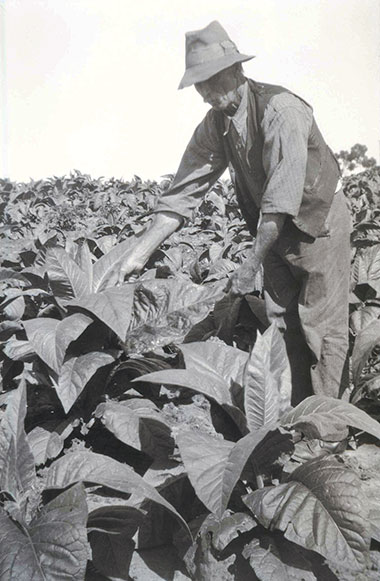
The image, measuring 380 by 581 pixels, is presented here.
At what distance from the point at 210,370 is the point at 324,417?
44 cm

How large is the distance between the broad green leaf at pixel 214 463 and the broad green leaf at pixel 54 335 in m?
0.55

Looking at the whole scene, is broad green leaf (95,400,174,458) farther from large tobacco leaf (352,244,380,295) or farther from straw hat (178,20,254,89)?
large tobacco leaf (352,244,380,295)

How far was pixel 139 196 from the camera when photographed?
13.1 metres

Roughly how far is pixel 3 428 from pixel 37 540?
0.42m

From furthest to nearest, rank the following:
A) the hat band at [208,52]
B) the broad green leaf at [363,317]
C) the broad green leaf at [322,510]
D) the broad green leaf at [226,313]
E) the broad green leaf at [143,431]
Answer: the broad green leaf at [363,317] → the broad green leaf at [226,313] → the hat band at [208,52] → the broad green leaf at [143,431] → the broad green leaf at [322,510]

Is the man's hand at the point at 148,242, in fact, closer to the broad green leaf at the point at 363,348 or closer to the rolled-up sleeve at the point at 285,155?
the rolled-up sleeve at the point at 285,155

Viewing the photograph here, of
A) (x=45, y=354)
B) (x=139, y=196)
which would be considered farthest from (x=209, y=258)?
(x=139, y=196)

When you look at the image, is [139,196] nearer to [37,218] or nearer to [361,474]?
[37,218]

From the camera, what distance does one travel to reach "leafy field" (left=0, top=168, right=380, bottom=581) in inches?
68.0

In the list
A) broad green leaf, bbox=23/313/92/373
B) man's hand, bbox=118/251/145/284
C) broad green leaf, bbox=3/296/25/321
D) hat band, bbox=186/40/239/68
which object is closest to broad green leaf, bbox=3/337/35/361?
broad green leaf, bbox=23/313/92/373

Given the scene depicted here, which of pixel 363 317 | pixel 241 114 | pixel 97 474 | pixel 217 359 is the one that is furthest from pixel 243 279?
pixel 97 474

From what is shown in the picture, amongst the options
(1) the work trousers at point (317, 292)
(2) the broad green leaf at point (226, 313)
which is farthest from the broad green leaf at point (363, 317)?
(2) the broad green leaf at point (226, 313)

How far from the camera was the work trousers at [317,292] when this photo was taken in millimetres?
2867

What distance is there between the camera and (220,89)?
2688mm
